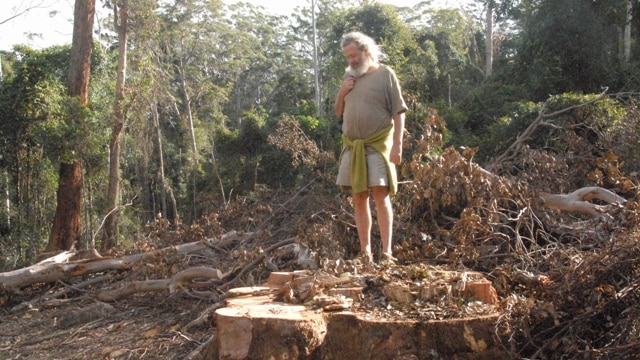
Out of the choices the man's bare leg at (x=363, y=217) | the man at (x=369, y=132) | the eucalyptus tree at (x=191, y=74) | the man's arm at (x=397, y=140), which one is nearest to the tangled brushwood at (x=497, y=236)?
the man's bare leg at (x=363, y=217)

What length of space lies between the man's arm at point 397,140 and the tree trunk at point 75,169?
8.20 m

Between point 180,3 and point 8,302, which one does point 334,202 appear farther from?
point 180,3

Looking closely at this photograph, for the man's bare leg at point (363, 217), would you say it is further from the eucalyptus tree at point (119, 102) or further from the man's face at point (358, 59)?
the eucalyptus tree at point (119, 102)

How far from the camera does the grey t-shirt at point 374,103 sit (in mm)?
4363

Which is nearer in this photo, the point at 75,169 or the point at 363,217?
the point at 363,217

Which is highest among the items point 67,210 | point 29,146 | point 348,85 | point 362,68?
point 29,146

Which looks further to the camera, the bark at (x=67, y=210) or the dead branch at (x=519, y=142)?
the bark at (x=67, y=210)

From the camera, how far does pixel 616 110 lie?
845 centimetres

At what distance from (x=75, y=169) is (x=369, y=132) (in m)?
8.41

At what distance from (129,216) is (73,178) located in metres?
4.68

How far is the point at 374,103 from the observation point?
4.37m

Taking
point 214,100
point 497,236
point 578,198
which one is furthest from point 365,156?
point 214,100

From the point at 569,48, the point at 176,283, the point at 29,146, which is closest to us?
the point at 176,283

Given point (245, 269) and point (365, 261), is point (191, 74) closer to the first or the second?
point (245, 269)
